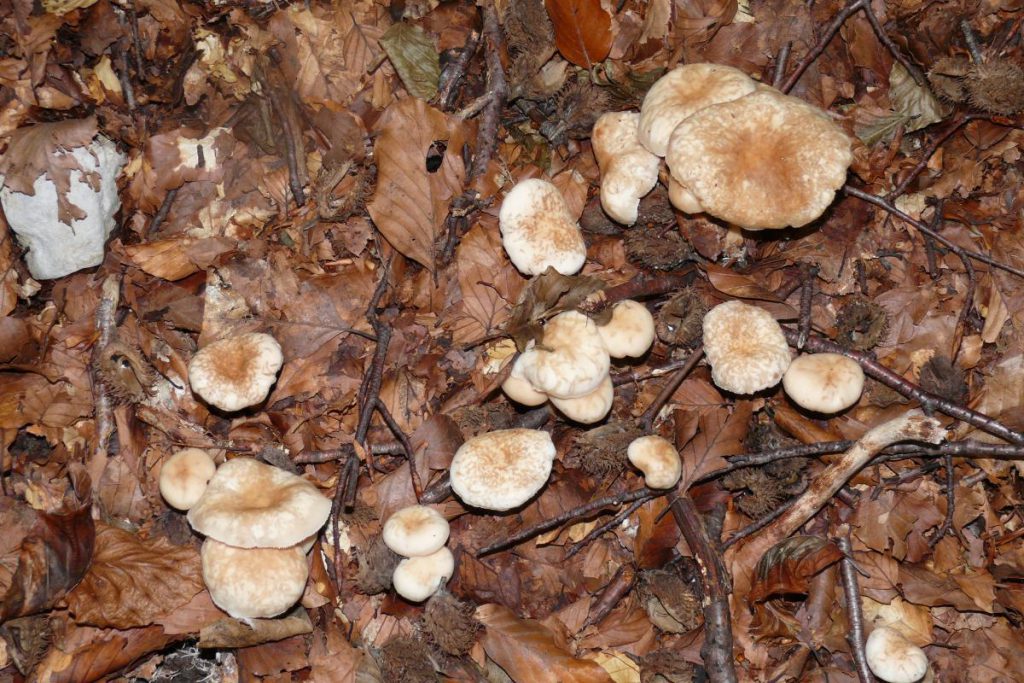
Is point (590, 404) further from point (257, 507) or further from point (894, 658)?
point (894, 658)

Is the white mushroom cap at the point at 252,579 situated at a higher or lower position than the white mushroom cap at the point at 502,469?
lower

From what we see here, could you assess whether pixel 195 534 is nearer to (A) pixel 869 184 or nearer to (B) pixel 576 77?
(B) pixel 576 77

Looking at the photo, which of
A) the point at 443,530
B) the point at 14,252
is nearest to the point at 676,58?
the point at 443,530

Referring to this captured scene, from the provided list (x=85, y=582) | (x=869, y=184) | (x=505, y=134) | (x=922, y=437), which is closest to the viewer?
(x=922, y=437)

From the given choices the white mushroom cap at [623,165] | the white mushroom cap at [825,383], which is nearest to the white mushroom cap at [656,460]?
the white mushroom cap at [825,383]

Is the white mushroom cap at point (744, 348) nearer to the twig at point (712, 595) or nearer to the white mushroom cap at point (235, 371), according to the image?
the twig at point (712, 595)

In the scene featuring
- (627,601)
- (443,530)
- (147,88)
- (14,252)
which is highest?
(147,88)

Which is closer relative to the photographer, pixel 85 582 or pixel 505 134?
pixel 85 582
